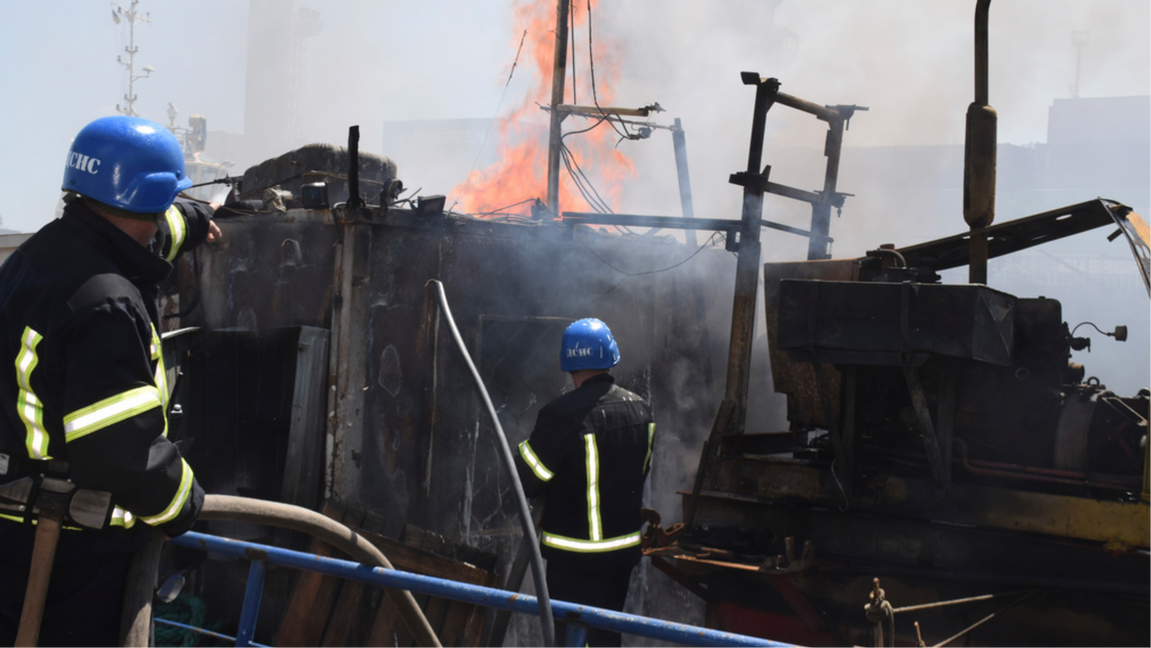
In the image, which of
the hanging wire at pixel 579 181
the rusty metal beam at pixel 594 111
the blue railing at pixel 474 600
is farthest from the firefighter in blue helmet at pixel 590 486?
the rusty metal beam at pixel 594 111

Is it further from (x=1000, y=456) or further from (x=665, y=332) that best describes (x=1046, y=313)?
(x=665, y=332)

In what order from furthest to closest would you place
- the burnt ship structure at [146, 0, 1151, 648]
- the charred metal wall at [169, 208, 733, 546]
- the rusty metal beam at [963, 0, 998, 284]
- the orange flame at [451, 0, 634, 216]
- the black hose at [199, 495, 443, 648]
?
the orange flame at [451, 0, 634, 216], the charred metal wall at [169, 208, 733, 546], the rusty metal beam at [963, 0, 998, 284], the burnt ship structure at [146, 0, 1151, 648], the black hose at [199, 495, 443, 648]

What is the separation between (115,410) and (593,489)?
2604 mm

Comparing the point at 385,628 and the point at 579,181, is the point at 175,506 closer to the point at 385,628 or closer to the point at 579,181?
the point at 385,628

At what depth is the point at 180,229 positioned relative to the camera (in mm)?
3139

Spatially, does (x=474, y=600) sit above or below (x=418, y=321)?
below

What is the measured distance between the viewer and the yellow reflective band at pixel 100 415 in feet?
7.14

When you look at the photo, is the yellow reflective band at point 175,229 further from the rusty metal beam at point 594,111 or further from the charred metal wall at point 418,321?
the rusty metal beam at point 594,111

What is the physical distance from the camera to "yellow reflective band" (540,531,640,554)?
4.34 metres

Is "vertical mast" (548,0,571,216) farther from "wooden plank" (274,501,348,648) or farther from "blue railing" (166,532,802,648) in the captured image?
"blue railing" (166,532,802,648)

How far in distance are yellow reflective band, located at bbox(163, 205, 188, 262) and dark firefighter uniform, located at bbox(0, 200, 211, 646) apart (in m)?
0.58

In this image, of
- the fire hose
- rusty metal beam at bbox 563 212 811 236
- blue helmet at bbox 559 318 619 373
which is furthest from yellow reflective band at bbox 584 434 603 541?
rusty metal beam at bbox 563 212 811 236

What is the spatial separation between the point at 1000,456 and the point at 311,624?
459 centimetres

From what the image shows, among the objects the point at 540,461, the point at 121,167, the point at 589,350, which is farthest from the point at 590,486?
the point at 121,167
